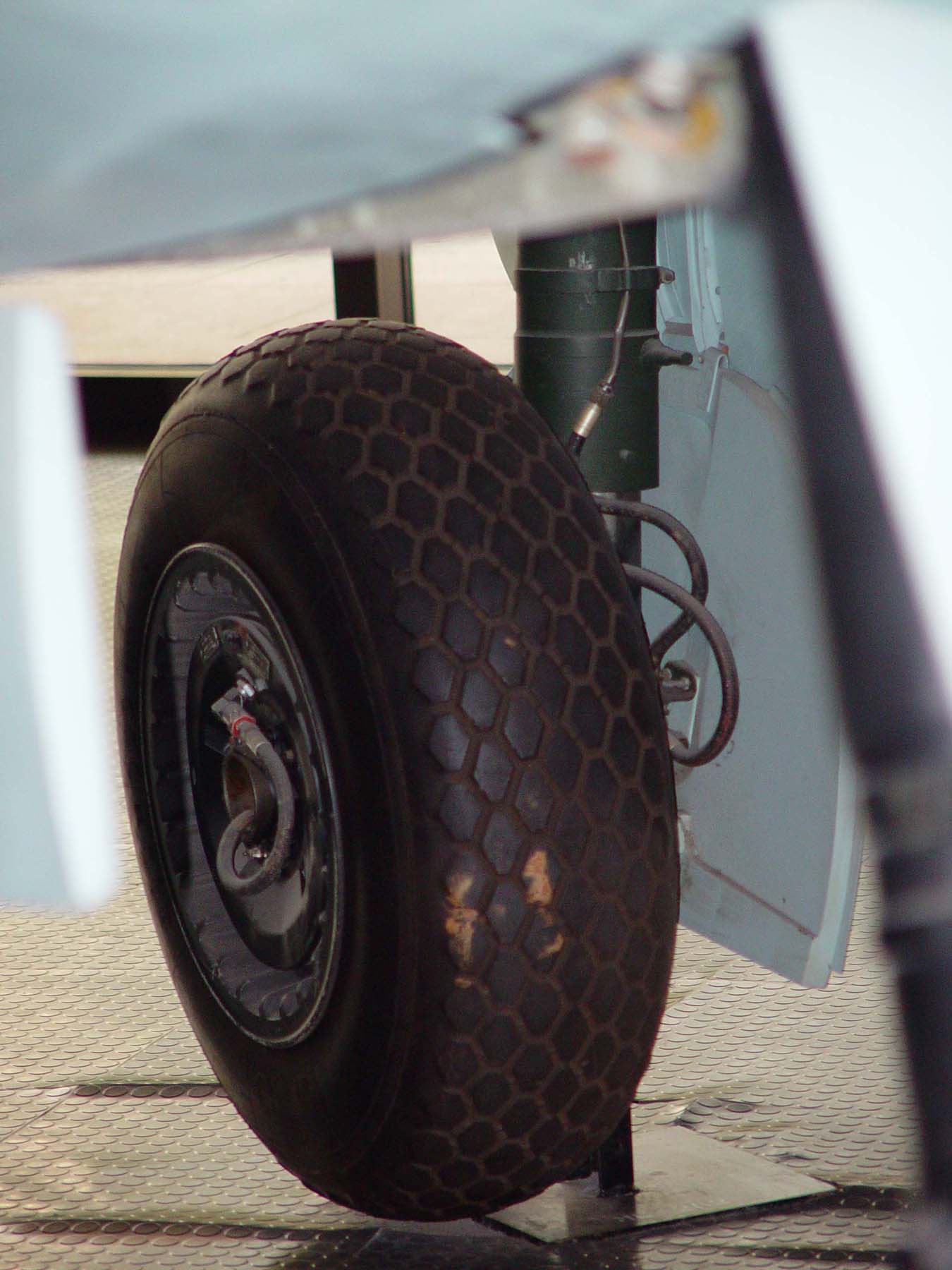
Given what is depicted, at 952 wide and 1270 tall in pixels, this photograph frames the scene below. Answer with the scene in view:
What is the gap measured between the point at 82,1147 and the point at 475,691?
734 millimetres

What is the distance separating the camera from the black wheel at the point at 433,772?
116cm

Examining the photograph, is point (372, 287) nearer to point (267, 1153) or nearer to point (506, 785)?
point (267, 1153)

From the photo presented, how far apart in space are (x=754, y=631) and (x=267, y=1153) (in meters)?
0.70

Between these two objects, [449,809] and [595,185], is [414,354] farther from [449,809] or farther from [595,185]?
[595,185]

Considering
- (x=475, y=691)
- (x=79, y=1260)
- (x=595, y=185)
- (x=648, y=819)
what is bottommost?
(x=79, y=1260)

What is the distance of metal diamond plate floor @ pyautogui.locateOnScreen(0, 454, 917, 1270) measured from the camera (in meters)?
1.37

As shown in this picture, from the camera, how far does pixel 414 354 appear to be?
1352mm

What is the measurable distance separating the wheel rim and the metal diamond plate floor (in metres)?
0.19

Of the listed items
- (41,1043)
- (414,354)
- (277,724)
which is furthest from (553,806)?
(41,1043)

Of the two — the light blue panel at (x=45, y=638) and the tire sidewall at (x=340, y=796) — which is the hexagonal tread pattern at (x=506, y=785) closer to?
the tire sidewall at (x=340, y=796)

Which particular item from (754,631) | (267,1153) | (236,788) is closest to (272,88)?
(236,788)

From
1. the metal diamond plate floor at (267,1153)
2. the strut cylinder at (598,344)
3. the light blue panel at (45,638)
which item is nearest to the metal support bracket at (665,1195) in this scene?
the metal diamond plate floor at (267,1153)

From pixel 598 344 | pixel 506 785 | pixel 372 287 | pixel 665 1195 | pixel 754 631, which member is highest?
pixel 372 287

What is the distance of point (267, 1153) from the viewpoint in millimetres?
1569
